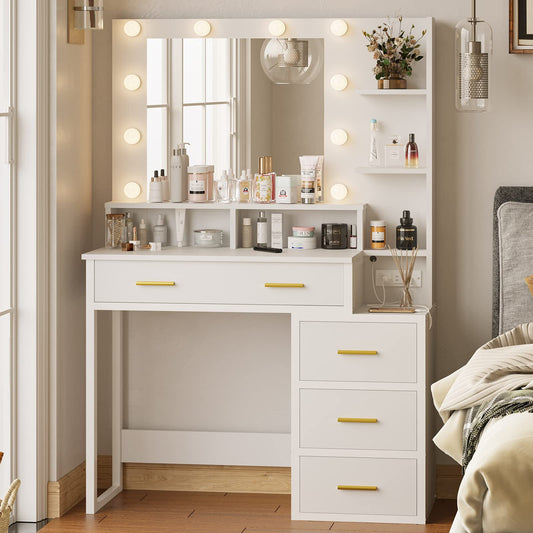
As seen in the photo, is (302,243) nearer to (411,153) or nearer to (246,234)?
(246,234)

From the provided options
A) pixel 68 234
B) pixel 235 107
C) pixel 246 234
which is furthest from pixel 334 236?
pixel 68 234

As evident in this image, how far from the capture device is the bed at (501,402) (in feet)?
6.84

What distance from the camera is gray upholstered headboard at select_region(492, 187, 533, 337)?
376cm

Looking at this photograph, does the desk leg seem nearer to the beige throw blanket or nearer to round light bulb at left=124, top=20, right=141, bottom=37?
round light bulb at left=124, top=20, right=141, bottom=37

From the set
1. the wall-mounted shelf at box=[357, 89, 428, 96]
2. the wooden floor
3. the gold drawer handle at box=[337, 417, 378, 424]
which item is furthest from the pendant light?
the wooden floor

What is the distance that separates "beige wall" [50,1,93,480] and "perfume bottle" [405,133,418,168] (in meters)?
1.28

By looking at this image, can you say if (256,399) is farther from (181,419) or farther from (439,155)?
(439,155)

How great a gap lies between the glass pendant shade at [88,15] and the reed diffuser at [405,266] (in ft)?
4.62
